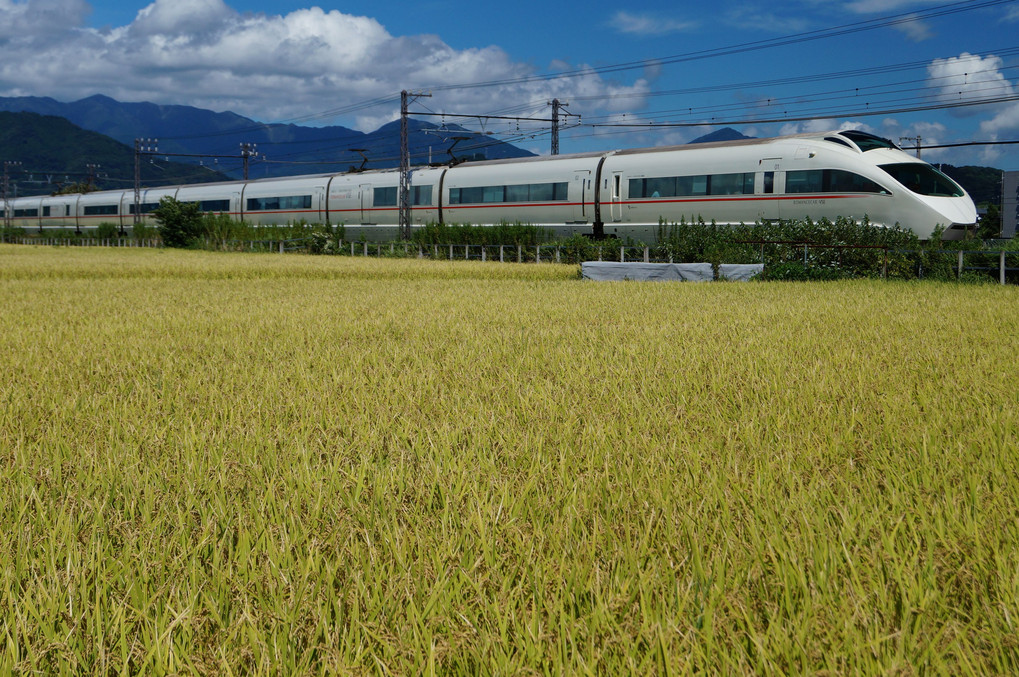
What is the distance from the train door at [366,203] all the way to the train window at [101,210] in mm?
24692

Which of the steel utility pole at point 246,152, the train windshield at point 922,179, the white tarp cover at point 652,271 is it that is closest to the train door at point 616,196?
the white tarp cover at point 652,271

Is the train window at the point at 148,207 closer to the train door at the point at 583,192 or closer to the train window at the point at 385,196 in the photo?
the train window at the point at 385,196

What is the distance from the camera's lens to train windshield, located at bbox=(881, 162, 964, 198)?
874 inches

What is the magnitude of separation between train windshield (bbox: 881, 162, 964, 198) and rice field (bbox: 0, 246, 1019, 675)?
17.1m

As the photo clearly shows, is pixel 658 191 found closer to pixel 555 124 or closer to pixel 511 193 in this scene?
pixel 511 193

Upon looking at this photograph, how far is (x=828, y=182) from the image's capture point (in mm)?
22609

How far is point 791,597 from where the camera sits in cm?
211

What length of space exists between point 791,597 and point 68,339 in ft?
26.1

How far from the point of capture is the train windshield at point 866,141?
23.4m

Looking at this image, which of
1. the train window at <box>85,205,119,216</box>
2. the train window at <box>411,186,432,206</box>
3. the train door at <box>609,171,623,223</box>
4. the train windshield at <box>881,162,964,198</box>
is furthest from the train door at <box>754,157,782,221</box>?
the train window at <box>85,205,119,216</box>

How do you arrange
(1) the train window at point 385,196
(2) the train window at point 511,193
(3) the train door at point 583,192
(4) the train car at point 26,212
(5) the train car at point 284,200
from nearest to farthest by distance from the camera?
(3) the train door at point 583,192, (2) the train window at point 511,193, (1) the train window at point 385,196, (5) the train car at point 284,200, (4) the train car at point 26,212

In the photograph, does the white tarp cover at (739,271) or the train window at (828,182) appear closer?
the white tarp cover at (739,271)

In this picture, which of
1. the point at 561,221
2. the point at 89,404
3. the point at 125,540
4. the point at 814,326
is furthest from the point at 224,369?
the point at 561,221

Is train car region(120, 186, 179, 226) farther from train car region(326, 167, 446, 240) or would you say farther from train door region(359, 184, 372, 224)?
train door region(359, 184, 372, 224)
